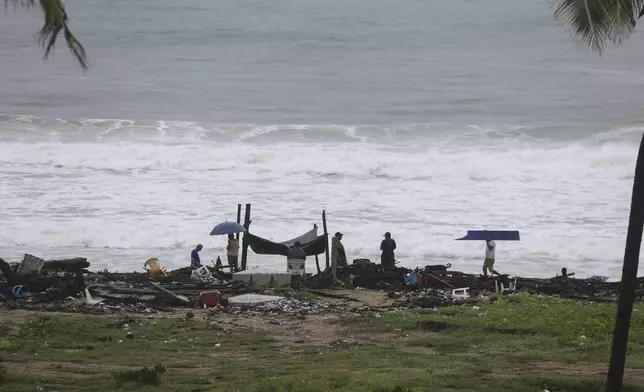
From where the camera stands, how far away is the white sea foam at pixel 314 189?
93.3 ft

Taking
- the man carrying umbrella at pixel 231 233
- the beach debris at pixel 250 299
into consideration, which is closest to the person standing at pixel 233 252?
the man carrying umbrella at pixel 231 233

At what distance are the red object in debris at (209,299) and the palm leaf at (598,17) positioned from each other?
10.4 metres

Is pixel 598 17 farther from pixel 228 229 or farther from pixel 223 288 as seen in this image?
pixel 228 229

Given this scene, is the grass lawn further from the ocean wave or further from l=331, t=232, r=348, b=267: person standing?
the ocean wave

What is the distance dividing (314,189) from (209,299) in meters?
18.4

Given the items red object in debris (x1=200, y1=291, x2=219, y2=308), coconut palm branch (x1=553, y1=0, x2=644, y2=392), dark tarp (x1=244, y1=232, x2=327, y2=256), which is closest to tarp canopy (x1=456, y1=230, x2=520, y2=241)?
dark tarp (x1=244, y1=232, x2=327, y2=256)

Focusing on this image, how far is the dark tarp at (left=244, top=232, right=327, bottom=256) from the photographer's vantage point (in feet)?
71.4

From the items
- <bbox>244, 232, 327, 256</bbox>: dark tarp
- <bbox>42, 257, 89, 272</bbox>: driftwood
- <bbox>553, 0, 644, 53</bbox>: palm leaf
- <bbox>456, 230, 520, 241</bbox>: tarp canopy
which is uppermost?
<bbox>553, 0, 644, 53</bbox>: palm leaf

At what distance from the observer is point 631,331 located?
14062mm

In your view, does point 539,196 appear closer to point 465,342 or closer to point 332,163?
point 332,163

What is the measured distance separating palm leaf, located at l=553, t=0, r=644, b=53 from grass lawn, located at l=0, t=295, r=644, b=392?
3668 millimetres

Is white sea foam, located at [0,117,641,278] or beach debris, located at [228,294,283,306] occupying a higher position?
white sea foam, located at [0,117,641,278]

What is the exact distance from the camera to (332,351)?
537 inches

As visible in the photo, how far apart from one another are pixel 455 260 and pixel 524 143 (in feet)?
57.2
